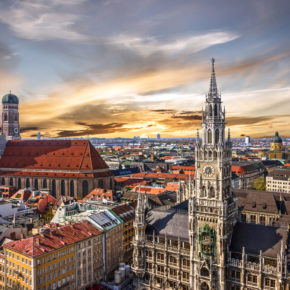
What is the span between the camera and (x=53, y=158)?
171 metres

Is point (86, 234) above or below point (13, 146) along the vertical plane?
below

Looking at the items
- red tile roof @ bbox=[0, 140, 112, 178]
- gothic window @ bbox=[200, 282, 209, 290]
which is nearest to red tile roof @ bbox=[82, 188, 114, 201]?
red tile roof @ bbox=[0, 140, 112, 178]

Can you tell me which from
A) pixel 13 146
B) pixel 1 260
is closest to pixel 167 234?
pixel 1 260

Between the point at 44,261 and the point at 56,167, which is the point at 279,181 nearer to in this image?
the point at 56,167

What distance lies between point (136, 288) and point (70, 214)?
40992 mm

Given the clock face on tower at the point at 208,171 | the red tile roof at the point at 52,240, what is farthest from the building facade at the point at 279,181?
the clock face on tower at the point at 208,171

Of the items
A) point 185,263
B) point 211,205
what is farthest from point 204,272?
point 211,205

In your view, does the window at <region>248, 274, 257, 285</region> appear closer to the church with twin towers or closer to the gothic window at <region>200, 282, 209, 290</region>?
the church with twin towers

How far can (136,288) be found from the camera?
253ft

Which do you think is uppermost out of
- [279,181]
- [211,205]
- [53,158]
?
[53,158]

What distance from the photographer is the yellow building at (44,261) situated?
70.4 meters

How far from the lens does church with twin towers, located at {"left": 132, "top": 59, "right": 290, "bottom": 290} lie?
207 ft

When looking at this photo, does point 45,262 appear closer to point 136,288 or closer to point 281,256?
point 136,288

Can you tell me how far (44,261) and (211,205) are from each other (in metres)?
41.9
